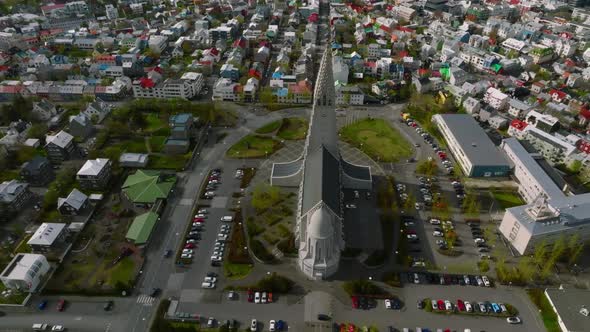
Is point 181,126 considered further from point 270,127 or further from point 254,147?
point 270,127

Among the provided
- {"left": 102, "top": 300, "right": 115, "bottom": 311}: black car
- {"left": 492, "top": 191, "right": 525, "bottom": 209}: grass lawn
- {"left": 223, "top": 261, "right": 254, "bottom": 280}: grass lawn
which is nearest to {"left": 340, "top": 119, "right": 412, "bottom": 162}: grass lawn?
{"left": 492, "top": 191, "right": 525, "bottom": 209}: grass lawn

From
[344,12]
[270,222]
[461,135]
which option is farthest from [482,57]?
[270,222]

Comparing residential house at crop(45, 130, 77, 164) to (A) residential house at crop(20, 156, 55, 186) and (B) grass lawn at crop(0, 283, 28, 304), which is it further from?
(B) grass lawn at crop(0, 283, 28, 304)

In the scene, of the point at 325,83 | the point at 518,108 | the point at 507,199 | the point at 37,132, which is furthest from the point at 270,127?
the point at 518,108

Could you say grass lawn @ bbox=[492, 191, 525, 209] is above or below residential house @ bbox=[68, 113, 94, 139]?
below

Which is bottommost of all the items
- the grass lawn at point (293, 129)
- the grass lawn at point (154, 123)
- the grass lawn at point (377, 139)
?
the grass lawn at point (377, 139)

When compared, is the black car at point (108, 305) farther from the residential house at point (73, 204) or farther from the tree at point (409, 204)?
the tree at point (409, 204)

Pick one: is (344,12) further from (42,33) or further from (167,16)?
(42,33)

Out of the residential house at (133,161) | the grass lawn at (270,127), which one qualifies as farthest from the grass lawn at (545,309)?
the residential house at (133,161)
